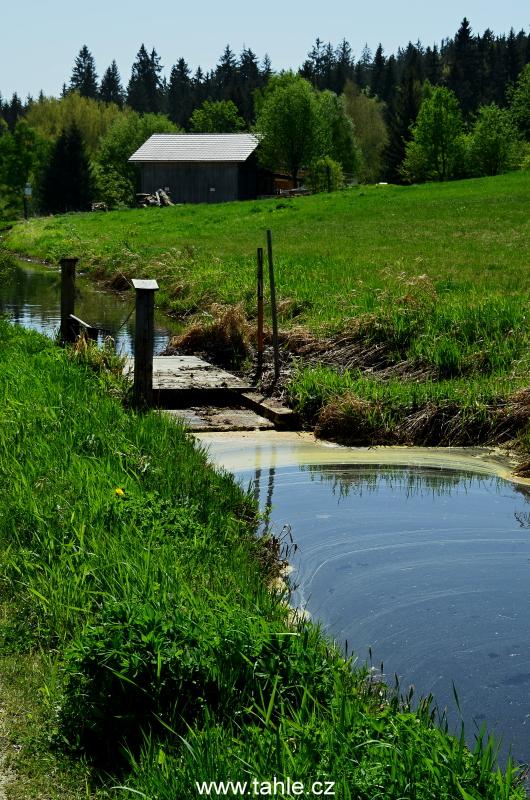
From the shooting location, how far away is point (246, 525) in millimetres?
6672

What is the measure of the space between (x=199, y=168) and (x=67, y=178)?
13.6m

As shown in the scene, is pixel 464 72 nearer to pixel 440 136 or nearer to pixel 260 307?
pixel 440 136

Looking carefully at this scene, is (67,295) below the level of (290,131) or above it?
below

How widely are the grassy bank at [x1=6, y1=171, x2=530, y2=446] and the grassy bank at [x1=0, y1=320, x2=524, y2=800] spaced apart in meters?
4.96

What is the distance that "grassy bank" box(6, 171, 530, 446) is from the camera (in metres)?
10.4

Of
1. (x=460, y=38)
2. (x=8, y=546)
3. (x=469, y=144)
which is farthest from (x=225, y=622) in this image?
(x=460, y=38)

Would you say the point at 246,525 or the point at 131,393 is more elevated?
the point at 131,393

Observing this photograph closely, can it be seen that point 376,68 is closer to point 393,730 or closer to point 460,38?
point 460,38

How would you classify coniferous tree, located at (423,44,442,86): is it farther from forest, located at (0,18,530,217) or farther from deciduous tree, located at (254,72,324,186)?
deciduous tree, located at (254,72,324,186)

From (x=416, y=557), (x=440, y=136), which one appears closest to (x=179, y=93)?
(x=440, y=136)

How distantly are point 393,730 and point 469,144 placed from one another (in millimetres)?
74145

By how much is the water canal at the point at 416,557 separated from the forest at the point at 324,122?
63553mm

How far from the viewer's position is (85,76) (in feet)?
588

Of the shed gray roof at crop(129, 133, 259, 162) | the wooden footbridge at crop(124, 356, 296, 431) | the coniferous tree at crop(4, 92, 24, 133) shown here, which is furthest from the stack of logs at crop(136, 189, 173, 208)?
the coniferous tree at crop(4, 92, 24, 133)
